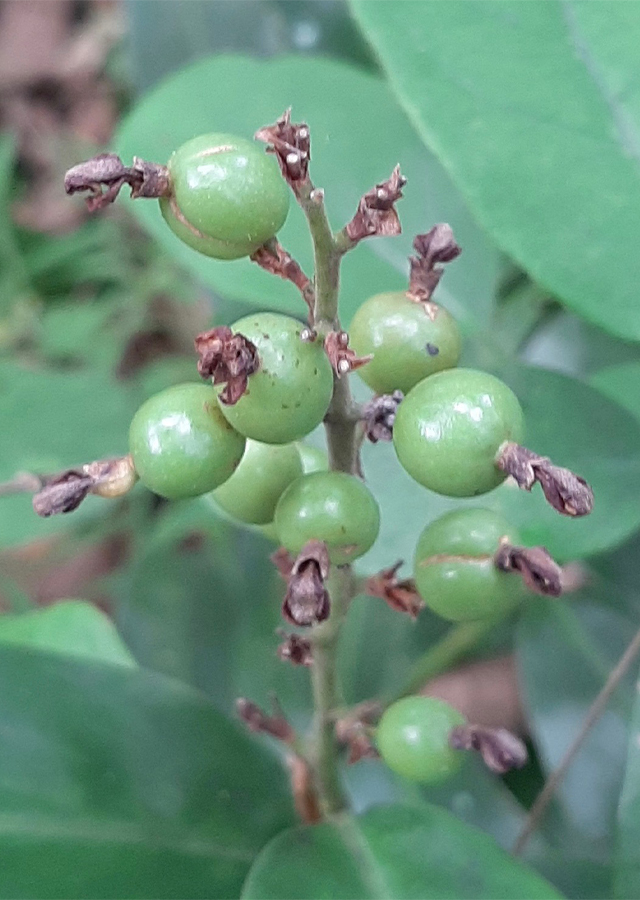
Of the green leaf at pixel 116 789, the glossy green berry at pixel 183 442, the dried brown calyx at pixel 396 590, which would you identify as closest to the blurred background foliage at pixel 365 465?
the green leaf at pixel 116 789

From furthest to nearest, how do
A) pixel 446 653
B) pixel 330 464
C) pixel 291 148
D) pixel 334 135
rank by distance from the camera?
pixel 446 653 → pixel 334 135 → pixel 330 464 → pixel 291 148

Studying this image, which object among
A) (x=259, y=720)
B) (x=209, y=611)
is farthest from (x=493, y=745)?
(x=209, y=611)

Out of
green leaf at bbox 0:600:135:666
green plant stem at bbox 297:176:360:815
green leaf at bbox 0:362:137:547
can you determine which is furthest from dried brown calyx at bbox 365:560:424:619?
green leaf at bbox 0:362:137:547

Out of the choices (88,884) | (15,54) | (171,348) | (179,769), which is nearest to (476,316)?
(179,769)

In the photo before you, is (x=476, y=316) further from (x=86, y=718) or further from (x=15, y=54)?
(x=15, y=54)

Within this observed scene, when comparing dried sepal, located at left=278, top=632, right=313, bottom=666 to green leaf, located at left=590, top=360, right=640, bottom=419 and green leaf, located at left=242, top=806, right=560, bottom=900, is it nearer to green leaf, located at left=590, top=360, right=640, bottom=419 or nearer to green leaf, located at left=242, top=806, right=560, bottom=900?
green leaf, located at left=242, top=806, right=560, bottom=900

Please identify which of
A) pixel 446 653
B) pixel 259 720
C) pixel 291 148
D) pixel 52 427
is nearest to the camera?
pixel 291 148

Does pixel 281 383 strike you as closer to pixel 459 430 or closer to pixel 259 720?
pixel 459 430
